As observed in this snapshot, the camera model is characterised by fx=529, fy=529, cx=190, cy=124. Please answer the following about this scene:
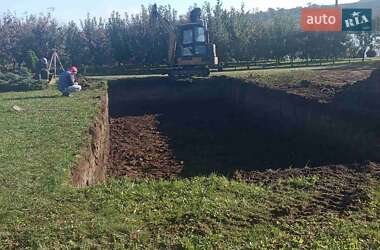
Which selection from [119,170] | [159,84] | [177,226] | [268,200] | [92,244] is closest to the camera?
[92,244]

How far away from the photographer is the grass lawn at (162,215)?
5012mm

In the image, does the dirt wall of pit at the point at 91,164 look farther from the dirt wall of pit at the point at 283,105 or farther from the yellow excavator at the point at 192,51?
the yellow excavator at the point at 192,51

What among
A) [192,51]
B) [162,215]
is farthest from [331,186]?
[192,51]

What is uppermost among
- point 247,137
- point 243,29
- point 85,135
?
point 243,29

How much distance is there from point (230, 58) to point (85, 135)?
1130 inches

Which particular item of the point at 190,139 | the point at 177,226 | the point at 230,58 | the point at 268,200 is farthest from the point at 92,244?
the point at 230,58

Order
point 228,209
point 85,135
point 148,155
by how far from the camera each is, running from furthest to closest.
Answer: point 148,155, point 85,135, point 228,209

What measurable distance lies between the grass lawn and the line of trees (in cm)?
3082

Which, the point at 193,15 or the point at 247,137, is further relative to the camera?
the point at 193,15

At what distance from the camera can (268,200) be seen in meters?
6.27

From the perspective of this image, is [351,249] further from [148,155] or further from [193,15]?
[193,15]

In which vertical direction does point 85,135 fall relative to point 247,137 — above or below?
above

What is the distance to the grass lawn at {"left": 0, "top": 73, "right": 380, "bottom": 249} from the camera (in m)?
5.01

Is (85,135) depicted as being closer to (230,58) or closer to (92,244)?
(92,244)
